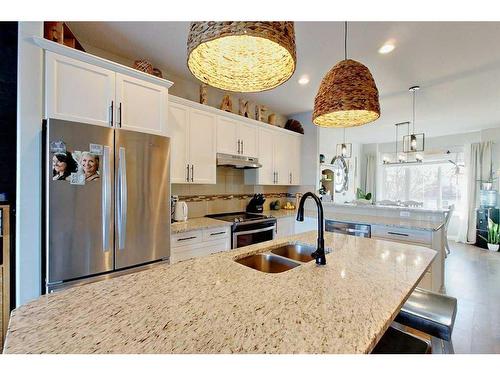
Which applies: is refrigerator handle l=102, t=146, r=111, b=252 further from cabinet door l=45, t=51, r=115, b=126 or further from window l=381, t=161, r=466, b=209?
window l=381, t=161, r=466, b=209

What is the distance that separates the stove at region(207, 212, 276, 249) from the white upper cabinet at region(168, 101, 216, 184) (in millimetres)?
641

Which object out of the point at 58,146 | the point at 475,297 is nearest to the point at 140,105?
the point at 58,146

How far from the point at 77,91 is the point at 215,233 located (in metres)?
1.80

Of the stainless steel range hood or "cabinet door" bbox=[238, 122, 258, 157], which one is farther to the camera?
"cabinet door" bbox=[238, 122, 258, 157]

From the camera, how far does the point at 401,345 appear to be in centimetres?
118

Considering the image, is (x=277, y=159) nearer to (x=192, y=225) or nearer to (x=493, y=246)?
(x=192, y=225)

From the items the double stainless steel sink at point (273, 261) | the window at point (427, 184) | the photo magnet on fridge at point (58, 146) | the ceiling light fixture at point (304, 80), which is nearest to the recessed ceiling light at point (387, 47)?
the ceiling light fixture at point (304, 80)

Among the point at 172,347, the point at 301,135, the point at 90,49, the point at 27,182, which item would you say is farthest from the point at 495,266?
the point at 90,49

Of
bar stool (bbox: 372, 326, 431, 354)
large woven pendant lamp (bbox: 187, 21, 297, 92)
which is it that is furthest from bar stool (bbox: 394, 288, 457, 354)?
large woven pendant lamp (bbox: 187, 21, 297, 92)

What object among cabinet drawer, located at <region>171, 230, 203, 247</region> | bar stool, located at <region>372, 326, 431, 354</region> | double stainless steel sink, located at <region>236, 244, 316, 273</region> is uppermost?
double stainless steel sink, located at <region>236, 244, 316, 273</region>

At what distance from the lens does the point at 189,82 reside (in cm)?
315

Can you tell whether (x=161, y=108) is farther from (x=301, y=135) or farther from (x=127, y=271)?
(x=301, y=135)

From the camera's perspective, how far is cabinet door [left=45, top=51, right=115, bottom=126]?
5.43ft
